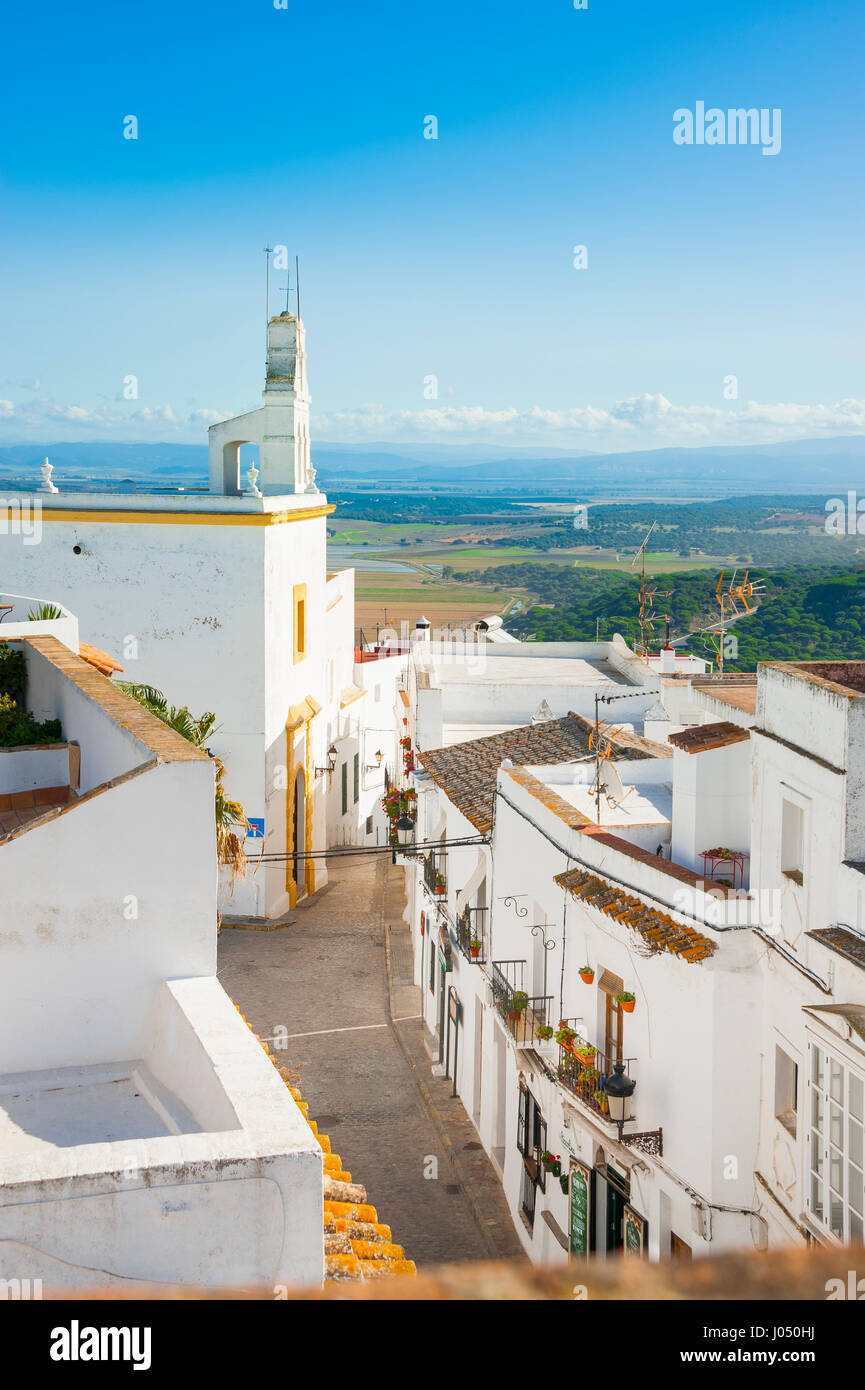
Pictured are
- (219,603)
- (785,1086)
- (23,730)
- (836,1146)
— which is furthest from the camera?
(219,603)

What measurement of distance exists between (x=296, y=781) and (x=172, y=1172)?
23239 mm

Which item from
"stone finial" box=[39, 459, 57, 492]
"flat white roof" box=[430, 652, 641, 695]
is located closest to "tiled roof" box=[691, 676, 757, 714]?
"flat white roof" box=[430, 652, 641, 695]

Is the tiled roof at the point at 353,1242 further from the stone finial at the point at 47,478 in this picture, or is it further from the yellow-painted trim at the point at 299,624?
the yellow-painted trim at the point at 299,624

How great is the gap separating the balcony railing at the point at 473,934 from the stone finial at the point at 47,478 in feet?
39.5

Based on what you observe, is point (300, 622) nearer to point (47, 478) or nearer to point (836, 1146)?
point (47, 478)

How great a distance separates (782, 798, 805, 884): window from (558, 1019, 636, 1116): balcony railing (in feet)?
8.38

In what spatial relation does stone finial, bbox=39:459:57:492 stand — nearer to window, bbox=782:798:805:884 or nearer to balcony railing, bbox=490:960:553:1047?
balcony railing, bbox=490:960:553:1047

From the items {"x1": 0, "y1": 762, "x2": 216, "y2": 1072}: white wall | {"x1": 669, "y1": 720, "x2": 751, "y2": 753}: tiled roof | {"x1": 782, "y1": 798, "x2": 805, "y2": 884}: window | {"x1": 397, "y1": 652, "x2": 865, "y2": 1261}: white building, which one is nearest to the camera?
{"x1": 0, "y1": 762, "x2": 216, "y2": 1072}: white wall

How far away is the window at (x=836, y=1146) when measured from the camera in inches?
328

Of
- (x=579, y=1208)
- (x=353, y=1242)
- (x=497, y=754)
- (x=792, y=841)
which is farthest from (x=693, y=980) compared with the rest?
(x=497, y=754)

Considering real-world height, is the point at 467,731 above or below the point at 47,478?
below

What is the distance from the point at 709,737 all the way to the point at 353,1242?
6.92m

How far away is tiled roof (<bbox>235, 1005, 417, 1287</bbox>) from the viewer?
6.05 metres

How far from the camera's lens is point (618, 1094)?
36.7 ft
